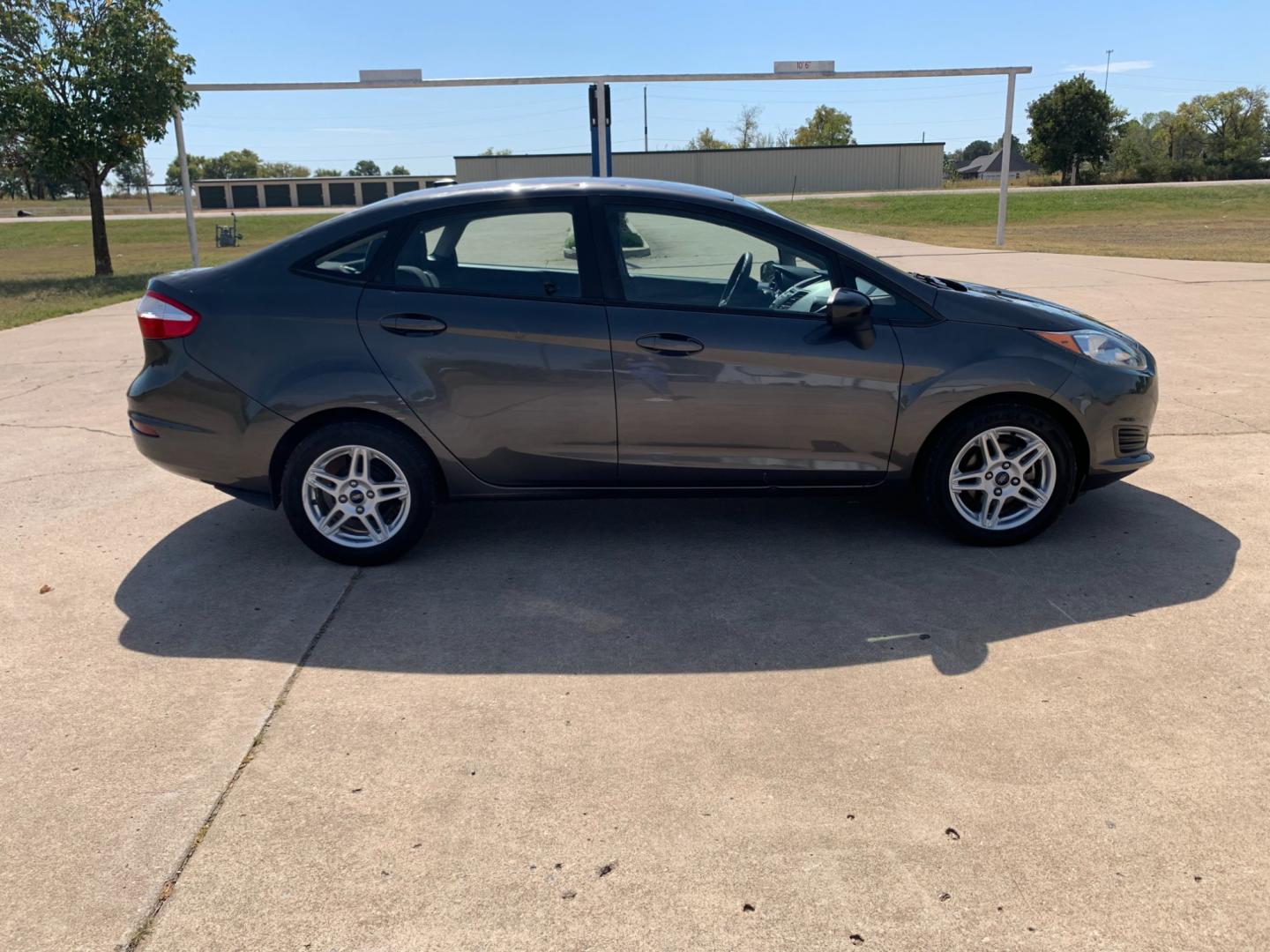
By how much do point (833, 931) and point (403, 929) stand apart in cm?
101

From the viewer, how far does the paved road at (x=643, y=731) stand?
2.51 meters

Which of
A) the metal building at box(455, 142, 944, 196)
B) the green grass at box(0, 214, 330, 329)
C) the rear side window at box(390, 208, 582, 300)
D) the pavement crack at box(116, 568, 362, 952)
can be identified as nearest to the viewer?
the pavement crack at box(116, 568, 362, 952)

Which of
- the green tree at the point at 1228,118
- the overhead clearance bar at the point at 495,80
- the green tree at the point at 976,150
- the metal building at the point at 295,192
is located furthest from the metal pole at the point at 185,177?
the green tree at the point at 976,150

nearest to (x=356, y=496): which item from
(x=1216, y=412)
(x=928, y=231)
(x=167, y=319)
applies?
(x=167, y=319)

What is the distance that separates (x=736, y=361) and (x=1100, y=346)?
176 centimetres

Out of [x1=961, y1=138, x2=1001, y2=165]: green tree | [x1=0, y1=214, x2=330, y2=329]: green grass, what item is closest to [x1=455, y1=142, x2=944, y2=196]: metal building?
[x1=0, y1=214, x2=330, y2=329]: green grass

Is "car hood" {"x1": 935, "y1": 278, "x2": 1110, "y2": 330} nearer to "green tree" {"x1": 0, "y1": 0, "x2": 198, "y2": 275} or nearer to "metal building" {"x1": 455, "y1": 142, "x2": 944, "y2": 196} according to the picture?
"green tree" {"x1": 0, "y1": 0, "x2": 198, "y2": 275}

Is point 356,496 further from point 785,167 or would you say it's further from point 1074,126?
point 1074,126

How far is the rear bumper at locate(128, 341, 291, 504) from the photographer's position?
4.50 meters

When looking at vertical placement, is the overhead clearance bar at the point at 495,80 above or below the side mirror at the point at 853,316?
above

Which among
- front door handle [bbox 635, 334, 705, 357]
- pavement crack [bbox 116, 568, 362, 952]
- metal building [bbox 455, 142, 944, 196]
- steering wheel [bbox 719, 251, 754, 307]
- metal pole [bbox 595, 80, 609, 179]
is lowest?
pavement crack [bbox 116, 568, 362, 952]

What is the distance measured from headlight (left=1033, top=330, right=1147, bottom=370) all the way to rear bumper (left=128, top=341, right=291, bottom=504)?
3476 millimetres

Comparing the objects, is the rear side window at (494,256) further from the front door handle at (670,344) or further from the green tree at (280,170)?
the green tree at (280,170)

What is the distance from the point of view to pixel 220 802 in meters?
2.94
